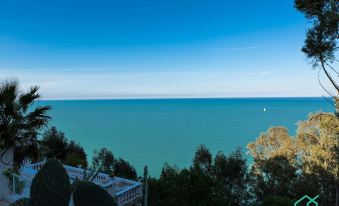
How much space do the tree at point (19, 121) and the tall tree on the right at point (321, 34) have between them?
6863 millimetres

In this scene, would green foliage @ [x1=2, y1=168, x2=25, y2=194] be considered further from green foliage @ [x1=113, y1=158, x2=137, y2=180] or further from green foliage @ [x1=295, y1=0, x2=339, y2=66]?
green foliage @ [x1=113, y1=158, x2=137, y2=180]

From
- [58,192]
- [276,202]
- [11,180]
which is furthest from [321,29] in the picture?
[11,180]

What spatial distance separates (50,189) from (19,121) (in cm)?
543

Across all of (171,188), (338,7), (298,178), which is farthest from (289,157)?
(338,7)

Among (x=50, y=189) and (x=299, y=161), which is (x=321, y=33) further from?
(x=299, y=161)

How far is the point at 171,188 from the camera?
1173cm

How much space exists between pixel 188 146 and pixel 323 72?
37.1 metres

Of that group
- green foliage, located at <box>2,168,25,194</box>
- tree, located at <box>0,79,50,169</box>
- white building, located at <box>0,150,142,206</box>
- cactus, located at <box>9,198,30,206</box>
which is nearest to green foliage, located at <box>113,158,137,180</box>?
white building, located at <box>0,150,142,206</box>

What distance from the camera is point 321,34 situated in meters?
5.77

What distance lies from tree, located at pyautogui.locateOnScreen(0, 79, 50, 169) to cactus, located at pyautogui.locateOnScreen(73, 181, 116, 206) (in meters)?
5.47

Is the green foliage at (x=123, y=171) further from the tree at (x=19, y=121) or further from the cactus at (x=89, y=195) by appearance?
the cactus at (x=89, y=195)

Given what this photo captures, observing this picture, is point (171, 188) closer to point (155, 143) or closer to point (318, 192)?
point (318, 192)

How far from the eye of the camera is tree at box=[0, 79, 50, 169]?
6316 mm

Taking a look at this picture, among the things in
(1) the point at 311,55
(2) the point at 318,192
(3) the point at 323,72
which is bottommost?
(2) the point at 318,192
